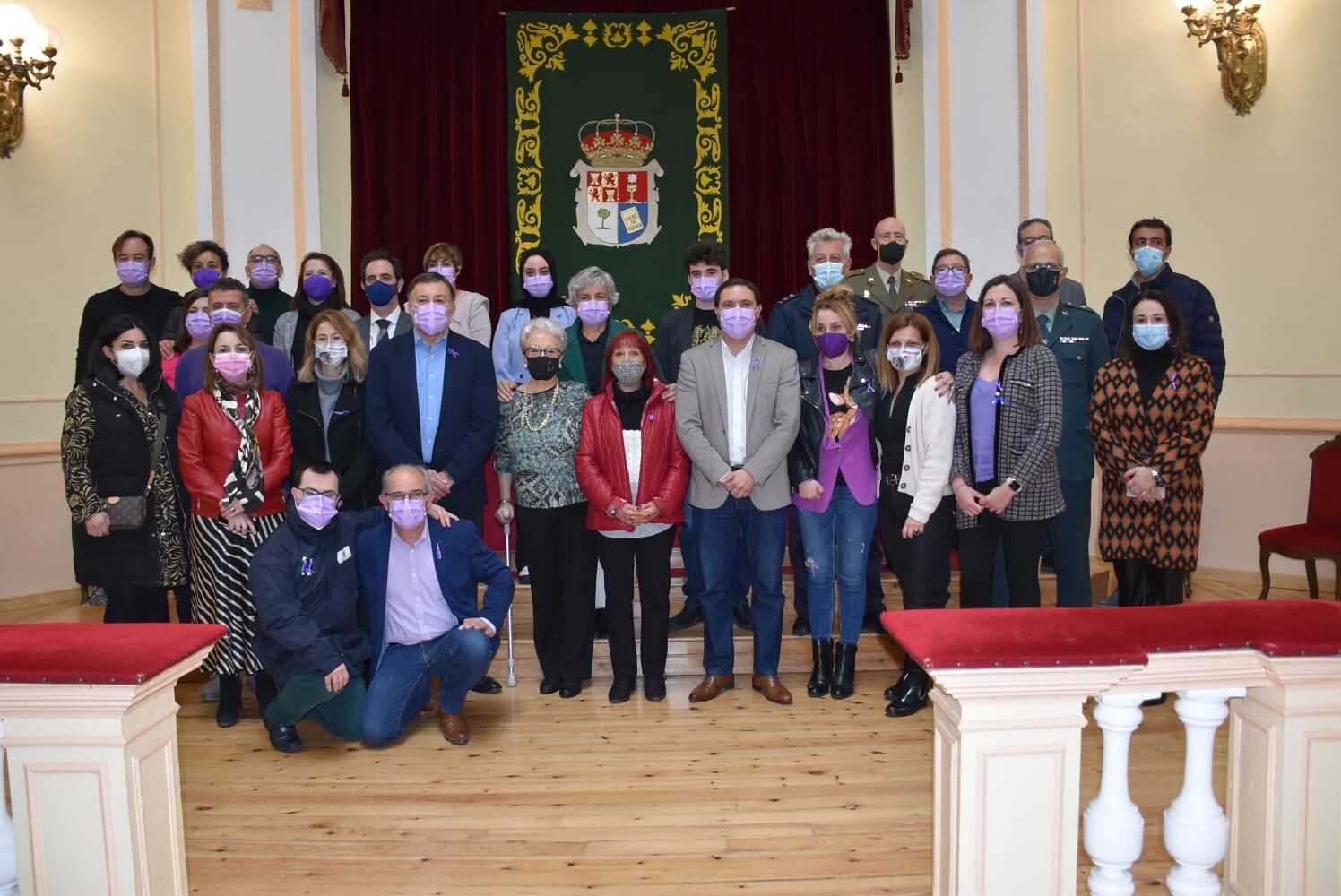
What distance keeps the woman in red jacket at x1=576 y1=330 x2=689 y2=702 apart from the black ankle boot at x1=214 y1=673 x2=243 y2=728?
4.80 ft

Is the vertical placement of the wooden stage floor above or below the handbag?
below

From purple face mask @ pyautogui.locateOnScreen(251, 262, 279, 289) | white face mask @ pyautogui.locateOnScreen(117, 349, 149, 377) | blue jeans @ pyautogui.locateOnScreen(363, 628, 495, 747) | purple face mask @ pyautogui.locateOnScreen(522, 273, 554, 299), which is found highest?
purple face mask @ pyautogui.locateOnScreen(251, 262, 279, 289)

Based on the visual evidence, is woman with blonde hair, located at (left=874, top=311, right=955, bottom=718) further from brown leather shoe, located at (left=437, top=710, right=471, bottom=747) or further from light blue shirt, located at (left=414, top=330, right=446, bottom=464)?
light blue shirt, located at (left=414, top=330, right=446, bottom=464)

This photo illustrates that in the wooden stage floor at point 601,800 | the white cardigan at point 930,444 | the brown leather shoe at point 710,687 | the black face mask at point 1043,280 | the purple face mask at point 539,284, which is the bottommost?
the wooden stage floor at point 601,800

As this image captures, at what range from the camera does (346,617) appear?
154 inches

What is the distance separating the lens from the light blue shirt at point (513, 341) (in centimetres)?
488

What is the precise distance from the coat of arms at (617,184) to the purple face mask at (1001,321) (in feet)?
12.8

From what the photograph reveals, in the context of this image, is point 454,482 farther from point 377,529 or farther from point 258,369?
point 258,369

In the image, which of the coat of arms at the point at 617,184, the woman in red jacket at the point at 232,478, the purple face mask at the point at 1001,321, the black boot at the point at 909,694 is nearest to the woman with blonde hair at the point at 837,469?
the black boot at the point at 909,694

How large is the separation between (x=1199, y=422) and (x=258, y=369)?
11.6 ft

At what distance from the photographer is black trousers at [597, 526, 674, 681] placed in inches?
167

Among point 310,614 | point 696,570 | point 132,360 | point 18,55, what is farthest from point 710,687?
point 18,55

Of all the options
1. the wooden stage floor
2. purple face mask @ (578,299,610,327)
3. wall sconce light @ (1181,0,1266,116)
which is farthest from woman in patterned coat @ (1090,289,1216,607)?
wall sconce light @ (1181,0,1266,116)

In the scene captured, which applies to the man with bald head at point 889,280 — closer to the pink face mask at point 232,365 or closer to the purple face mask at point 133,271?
the pink face mask at point 232,365
